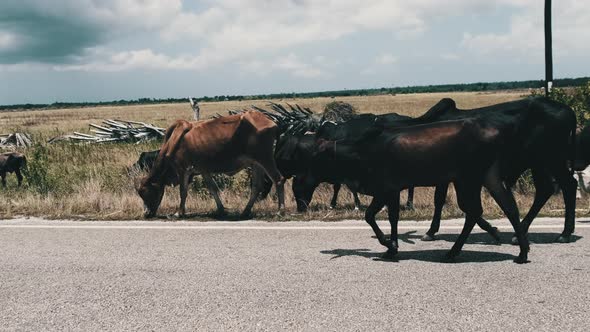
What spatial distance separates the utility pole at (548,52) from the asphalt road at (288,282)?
222 inches

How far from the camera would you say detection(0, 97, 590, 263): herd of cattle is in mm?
5512

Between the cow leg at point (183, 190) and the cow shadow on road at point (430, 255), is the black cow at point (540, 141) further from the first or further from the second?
the cow leg at point (183, 190)

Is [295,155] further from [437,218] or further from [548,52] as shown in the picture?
[548,52]

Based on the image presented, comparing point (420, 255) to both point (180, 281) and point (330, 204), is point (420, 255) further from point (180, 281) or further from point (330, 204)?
point (330, 204)

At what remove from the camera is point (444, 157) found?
5531 millimetres

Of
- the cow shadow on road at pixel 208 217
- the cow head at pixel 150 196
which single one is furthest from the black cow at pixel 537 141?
the cow head at pixel 150 196

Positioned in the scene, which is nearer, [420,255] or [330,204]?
[420,255]

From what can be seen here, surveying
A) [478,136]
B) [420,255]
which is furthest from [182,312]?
[478,136]

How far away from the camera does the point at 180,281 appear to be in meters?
4.98

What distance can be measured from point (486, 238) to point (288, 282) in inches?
112

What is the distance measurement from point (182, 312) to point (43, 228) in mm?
4385

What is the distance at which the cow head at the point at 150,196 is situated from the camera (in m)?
8.51

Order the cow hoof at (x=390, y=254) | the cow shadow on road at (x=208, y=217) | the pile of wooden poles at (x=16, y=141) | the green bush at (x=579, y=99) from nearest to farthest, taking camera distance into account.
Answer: the cow hoof at (x=390, y=254) → the cow shadow on road at (x=208, y=217) → the green bush at (x=579, y=99) → the pile of wooden poles at (x=16, y=141)

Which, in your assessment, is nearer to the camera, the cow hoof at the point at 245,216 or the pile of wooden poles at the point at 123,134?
the cow hoof at the point at 245,216
